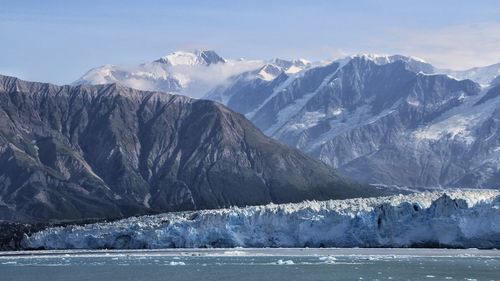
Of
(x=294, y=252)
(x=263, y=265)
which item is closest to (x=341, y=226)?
(x=294, y=252)

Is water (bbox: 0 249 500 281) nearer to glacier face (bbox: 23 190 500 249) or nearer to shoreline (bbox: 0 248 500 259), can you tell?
shoreline (bbox: 0 248 500 259)

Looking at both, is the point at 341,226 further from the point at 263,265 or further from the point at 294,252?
the point at 263,265

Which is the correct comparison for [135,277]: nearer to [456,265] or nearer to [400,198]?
[456,265]

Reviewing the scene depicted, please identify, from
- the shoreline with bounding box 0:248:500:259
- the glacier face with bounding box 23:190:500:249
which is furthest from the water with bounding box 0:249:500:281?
the glacier face with bounding box 23:190:500:249

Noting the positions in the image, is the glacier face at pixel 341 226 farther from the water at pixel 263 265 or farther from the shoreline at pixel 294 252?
the water at pixel 263 265

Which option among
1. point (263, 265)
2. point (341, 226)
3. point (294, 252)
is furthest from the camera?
point (341, 226)

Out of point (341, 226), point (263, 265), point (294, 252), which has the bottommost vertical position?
point (263, 265)

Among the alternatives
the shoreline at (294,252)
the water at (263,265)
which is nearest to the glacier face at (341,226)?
the shoreline at (294,252)

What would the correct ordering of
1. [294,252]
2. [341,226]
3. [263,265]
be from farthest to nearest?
[341,226], [294,252], [263,265]
